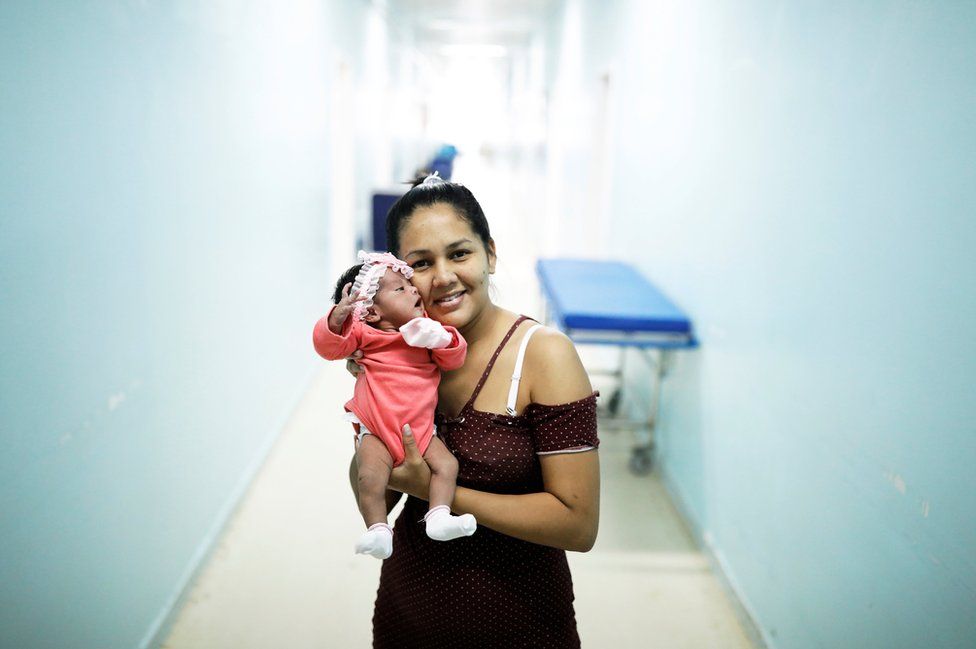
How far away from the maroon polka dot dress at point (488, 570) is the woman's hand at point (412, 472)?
93 millimetres

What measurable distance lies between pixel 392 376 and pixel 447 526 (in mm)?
328

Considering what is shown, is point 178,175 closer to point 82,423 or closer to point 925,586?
point 82,423

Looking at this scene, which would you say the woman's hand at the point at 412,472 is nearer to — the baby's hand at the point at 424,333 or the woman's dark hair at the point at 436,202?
the baby's hand at the point at 424,333

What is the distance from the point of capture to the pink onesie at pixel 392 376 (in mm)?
1203

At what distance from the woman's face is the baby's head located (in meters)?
0.02

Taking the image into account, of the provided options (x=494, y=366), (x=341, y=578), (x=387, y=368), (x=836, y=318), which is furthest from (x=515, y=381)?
(x=341, y=578)

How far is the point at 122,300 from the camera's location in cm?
183

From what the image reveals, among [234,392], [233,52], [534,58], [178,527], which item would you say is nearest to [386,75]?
[534,58]

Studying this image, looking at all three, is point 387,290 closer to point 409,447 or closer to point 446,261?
point 446,261

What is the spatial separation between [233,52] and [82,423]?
75.3 inches

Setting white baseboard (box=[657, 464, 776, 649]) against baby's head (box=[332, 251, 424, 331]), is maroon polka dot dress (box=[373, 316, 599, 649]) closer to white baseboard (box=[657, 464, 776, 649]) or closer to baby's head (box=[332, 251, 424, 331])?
baby's head (box=[332, 251, 424, 331])

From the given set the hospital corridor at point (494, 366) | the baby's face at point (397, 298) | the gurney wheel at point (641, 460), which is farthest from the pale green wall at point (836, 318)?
the baby's face at point (397, 298)

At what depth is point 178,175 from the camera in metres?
2.21

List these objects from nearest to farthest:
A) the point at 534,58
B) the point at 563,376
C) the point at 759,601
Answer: the point at 563,376 < the point at 759,601 < the point at 534,58
